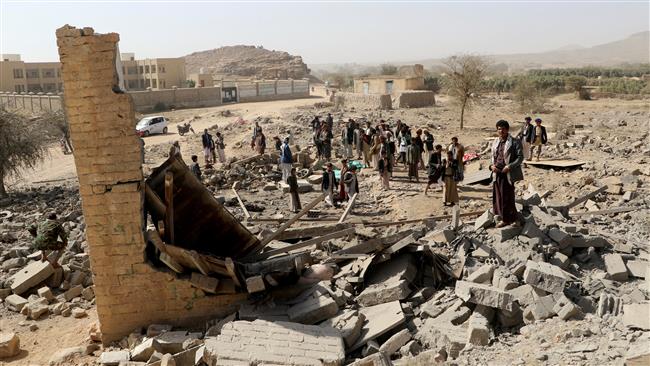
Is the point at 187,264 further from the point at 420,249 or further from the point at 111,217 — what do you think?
the point at 420,249

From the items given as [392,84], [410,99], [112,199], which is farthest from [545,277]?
[392,84]

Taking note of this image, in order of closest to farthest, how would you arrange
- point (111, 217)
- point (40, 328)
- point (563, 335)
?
point (563, 335), point (111, 217), point (40, 328)

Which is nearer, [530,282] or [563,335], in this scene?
[563,335]

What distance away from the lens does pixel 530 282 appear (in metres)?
5.90

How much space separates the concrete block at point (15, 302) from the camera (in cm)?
828

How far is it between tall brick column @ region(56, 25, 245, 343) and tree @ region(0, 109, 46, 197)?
13.1 metres

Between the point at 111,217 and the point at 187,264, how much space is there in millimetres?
1071

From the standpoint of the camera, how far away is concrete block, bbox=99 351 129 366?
6023 millimetres

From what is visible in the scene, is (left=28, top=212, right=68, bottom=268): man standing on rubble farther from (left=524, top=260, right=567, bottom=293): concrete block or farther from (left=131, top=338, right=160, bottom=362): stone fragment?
(left=524, top=260, right=567, bottom=293): concrete block

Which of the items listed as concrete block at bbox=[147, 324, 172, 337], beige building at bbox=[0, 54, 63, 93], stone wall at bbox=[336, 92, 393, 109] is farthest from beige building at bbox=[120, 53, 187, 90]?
concrete block at bbox=[147, 324, 172, 337]

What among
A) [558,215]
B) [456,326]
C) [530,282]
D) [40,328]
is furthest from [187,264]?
[558,215]

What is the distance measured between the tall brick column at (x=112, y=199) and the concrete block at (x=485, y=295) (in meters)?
2.83

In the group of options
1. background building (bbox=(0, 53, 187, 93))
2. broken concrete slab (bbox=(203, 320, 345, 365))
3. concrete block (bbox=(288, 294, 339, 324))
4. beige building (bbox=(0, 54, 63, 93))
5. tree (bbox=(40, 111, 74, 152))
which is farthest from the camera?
background building (bbox=(0, 53, 187, 93))

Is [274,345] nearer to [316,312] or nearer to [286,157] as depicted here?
[316,312]
